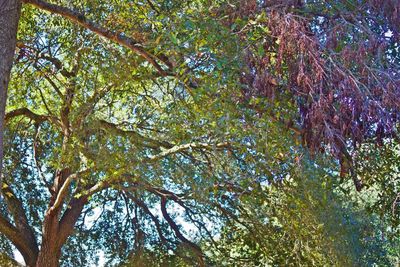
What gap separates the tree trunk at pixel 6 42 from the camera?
16.3 ft

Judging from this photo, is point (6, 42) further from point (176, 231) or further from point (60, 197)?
point (176, 231)

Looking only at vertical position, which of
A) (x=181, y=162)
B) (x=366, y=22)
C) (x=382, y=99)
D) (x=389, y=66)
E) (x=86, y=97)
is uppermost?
(x=86, y=97)

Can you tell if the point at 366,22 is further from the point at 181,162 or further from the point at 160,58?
the point at 181,162

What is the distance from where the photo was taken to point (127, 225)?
41.3ft

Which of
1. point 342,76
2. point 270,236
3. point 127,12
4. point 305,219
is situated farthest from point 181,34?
point 270,236

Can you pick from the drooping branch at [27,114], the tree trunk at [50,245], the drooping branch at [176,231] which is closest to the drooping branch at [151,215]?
the drooping branch at [176,231]

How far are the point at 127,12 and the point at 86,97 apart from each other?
61.2 inches

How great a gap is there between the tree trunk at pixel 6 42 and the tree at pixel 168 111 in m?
0.02

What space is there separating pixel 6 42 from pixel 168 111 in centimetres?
273

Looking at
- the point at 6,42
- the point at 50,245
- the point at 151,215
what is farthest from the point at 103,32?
the point at 151,215

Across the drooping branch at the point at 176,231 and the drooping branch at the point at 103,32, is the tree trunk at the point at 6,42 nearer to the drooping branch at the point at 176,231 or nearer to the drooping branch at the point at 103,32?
the drooping branch at the point at 103,32

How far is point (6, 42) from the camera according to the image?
16.8 feet

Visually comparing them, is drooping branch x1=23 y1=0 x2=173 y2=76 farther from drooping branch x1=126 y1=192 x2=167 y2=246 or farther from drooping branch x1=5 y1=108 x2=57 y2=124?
drooping branch x1=126 y1=192 x2=167 y2=246

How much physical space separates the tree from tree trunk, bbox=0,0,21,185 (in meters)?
0.02
